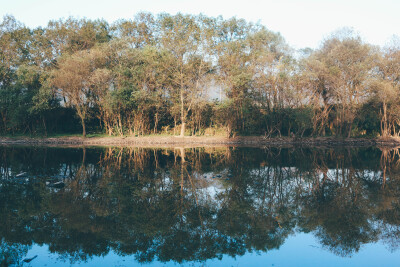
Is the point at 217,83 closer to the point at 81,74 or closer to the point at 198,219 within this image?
the point at 81,74

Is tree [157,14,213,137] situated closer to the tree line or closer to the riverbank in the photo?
the tree line

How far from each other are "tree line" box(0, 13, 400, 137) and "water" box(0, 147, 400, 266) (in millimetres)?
22400

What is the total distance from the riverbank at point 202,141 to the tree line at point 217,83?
5.03 feet

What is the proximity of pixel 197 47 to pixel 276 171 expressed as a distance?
942 inches

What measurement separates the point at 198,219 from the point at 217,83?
3025 centimetres

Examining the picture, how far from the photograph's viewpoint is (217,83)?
37562mm

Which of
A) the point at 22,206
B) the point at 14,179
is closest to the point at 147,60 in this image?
the point at 14,179

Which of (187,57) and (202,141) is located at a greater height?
(187,57)

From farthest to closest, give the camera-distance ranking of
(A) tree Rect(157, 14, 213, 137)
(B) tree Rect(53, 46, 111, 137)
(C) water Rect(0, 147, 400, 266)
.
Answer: (A) tree Rect(157, 14, 213, 137)
(B) tree Rect(53, 46, 111, 137)
(C) water Rect(0, 147, 400, 266)

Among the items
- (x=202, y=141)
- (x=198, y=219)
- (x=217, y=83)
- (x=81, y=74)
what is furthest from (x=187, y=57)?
(x=198, y=219)

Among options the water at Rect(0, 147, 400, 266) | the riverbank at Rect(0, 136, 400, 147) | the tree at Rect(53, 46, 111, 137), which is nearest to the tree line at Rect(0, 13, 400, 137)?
the tree at Rect(53, 46, 111, 137)

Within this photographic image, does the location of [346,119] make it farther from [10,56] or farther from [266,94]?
[10,56]

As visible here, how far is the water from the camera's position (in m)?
6.78

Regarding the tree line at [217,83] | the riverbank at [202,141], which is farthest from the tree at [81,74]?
the riverbank at [202,141]
